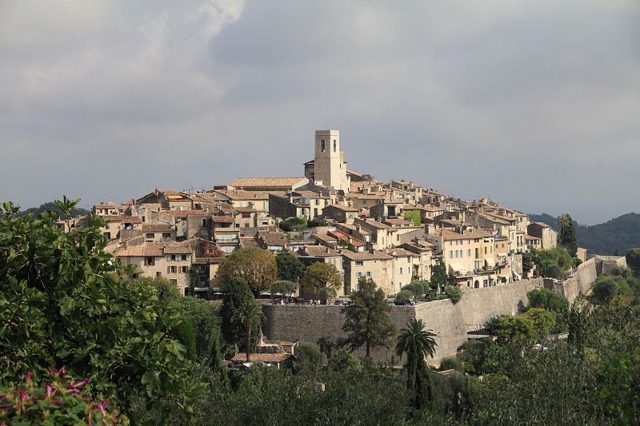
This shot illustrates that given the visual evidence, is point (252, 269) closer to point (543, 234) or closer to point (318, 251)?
point (318, 251)

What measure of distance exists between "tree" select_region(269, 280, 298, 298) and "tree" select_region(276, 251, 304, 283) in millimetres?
724

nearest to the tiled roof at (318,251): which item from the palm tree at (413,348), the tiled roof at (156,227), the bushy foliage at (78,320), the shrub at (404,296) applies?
the shrub at (404,296)

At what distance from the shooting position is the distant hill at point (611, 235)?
143 meters

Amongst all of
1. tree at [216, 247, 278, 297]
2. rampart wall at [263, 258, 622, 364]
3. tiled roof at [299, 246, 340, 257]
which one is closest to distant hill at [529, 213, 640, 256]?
rampart wall at [263, 258, 622, 364]

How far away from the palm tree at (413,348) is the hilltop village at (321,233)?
25.9 feet

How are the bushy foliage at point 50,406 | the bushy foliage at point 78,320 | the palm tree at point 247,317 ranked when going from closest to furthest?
the bushy foliage at point 50,406, the bushy foliage at point 78,320, the palm tree at point 247,317

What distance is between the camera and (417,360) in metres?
30.2

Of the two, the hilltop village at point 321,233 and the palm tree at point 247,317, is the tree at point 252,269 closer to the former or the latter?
the hilltop village at point 321,233

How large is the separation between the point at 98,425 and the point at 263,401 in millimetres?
10203

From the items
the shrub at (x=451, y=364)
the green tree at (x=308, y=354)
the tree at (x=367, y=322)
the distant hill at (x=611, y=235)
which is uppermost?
the distant hill at (x=611, y=235)

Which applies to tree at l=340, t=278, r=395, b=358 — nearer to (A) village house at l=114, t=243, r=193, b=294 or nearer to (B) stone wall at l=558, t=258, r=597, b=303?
(A) village house at l=114, t=243, r=193, b=294

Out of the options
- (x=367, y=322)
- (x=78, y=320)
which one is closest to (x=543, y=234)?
(x=367, y=322)

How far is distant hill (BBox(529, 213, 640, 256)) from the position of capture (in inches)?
Result: 5645

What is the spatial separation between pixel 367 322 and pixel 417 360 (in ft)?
26.7
